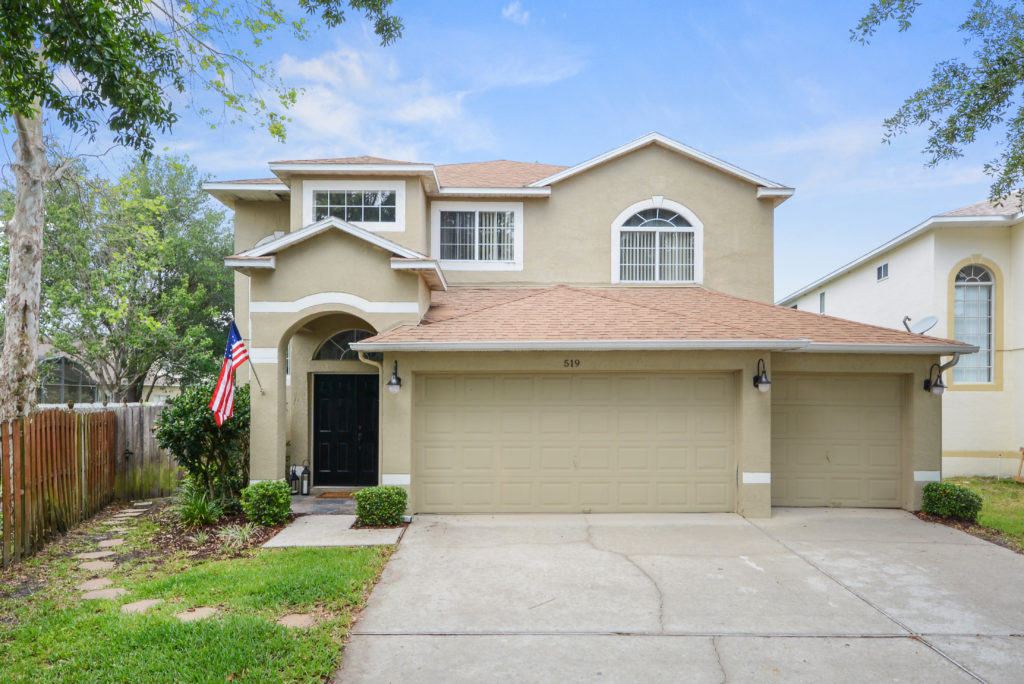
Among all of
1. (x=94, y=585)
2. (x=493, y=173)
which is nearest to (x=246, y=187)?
(x=493, y=173)

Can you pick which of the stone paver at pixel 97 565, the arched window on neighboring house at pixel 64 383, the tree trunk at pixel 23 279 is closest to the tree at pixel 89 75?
the tree trunk at pixel 23 279

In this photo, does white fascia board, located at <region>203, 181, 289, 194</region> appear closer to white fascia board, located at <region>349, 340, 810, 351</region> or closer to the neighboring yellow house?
the neighboring yellow house

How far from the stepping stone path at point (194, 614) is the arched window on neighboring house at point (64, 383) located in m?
19.2

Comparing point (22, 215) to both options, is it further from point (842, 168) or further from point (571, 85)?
point (842, 168)

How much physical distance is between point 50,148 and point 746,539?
13.8m

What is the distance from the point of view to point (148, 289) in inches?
910

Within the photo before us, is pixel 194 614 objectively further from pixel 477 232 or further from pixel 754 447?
pixel 477 232

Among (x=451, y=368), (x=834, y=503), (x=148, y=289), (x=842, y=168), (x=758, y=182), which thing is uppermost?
(x=842, y=168)

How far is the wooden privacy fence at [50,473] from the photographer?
755 centimetres

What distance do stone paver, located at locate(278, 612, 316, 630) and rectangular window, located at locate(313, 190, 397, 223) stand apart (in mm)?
8266

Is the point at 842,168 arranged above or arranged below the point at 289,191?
above

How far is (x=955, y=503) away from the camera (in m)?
9.88

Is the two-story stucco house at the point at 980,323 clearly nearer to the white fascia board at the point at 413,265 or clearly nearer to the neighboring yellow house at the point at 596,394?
the neighboring yellow house at the point at 596,394

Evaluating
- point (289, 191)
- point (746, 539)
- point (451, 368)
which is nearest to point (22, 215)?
point (289, 191)
